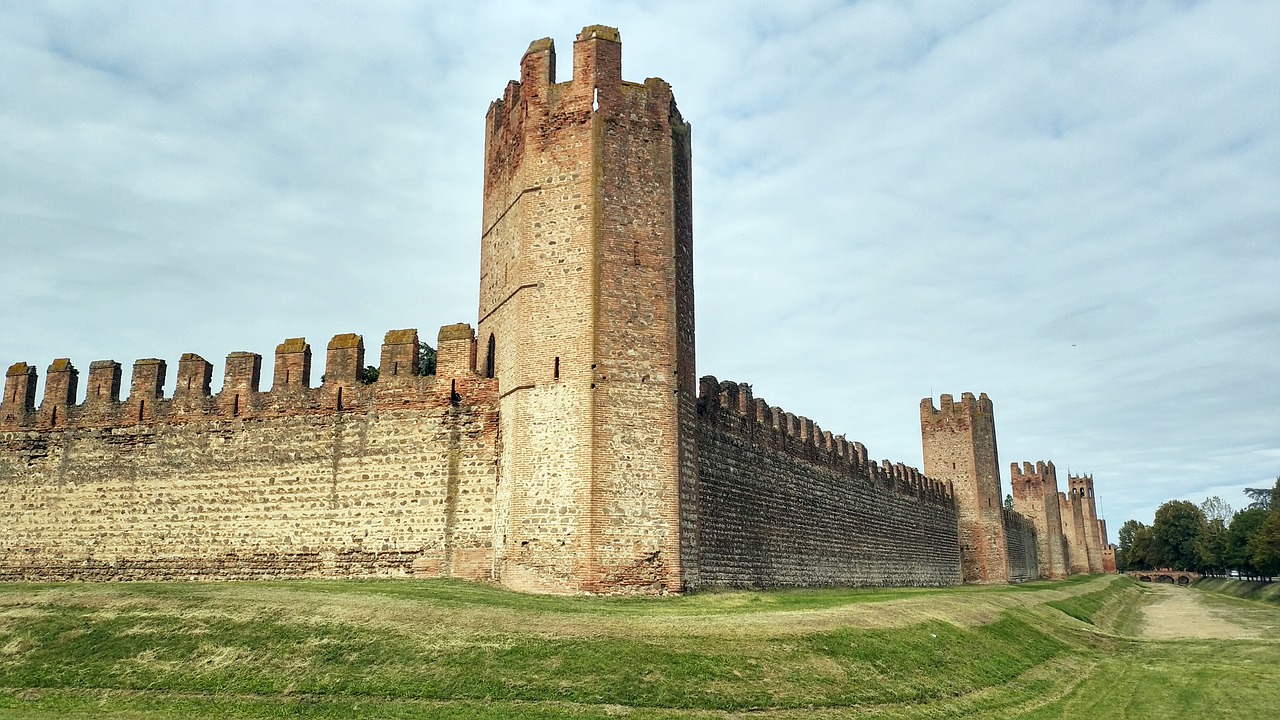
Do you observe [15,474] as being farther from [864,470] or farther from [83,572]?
[864,470]

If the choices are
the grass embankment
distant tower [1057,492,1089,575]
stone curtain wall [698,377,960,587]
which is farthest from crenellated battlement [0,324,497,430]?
distant tower [1057,492,1089,575]

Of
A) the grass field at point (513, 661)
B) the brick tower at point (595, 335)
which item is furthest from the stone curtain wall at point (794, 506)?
the grass field at point (513, 661)

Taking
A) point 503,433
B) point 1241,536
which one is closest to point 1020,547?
point 1241,536

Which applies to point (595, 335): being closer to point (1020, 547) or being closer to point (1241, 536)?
point (1020, 547)

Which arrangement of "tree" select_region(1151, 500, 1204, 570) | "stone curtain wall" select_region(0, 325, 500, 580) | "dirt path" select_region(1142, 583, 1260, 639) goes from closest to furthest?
"stone curtain wall" select_region(0, 325, 500, 580), "dirt path" select_region(1142, 583, 1260, 639), "tree" select_region(1151, 500, 1204, 570)

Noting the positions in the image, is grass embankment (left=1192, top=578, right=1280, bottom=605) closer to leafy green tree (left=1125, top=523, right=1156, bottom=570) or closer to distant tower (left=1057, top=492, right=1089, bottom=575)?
distant tower (left=1057, top=492, right=1089, bottom=575)

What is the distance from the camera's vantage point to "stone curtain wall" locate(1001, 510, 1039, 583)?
173ft

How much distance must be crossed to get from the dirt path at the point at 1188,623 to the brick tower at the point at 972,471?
23.4 feet

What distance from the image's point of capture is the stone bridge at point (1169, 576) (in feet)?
315

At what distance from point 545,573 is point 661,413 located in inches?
144

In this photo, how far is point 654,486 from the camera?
17469 mm

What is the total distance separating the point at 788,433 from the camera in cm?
2722

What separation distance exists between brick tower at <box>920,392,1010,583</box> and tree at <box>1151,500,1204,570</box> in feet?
192

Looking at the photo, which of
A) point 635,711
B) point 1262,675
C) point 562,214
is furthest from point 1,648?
point 1262,675
